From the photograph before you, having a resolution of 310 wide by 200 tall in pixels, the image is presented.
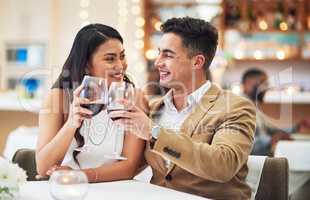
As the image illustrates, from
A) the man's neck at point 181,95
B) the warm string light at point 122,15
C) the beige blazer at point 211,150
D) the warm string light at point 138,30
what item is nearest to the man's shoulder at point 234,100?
the beige blazer at point 211,150

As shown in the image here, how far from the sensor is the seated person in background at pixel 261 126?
4.20m

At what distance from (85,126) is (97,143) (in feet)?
0.26

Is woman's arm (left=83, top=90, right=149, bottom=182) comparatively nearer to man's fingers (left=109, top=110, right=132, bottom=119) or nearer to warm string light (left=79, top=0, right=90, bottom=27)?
man's fingers (left=109, top=110, right=132, bottom=119)

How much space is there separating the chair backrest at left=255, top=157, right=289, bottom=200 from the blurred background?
4.17 m

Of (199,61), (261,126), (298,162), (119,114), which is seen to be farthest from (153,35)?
(119,114)

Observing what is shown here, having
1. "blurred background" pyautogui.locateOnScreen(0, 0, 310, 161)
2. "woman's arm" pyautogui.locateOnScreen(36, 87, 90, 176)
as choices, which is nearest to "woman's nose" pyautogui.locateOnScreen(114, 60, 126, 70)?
"woman's arm" pyautogui.locateOnScreen(36, 87, 90, 176)

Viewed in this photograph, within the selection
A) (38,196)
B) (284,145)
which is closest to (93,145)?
(38,196)

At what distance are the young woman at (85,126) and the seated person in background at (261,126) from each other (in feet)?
6.68

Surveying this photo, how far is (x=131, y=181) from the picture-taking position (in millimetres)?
1933

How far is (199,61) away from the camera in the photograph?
2285 mm

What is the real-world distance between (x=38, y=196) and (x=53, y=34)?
17.1ft

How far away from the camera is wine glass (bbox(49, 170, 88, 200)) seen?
4.86 ft

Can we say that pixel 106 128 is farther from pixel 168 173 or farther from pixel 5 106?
pixel 5 106

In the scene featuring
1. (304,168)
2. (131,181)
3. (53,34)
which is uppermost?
(53,34)
